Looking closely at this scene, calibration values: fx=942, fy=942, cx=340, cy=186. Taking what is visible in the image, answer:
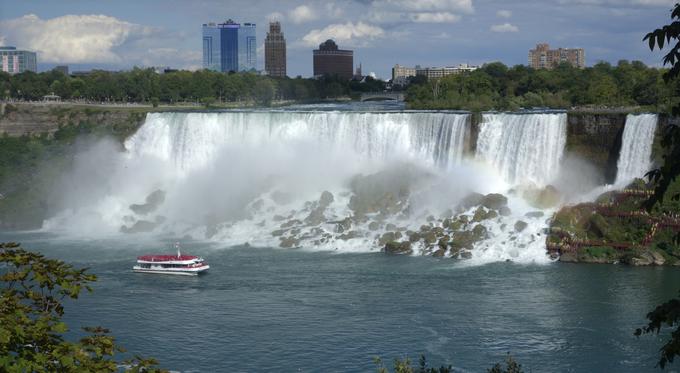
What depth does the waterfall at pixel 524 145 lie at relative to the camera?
123ft

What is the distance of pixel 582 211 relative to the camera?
32500mm

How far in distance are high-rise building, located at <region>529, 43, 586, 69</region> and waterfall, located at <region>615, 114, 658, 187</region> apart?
81367 mm

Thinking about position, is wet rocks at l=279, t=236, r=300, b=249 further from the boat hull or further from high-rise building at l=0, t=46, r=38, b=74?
high-rise building at l=0, t=46, r=38, b=74

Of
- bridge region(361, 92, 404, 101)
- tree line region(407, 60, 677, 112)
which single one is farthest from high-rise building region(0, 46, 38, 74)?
tree line region(407, 60, 677, 112)

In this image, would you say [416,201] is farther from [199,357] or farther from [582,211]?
[199,357]

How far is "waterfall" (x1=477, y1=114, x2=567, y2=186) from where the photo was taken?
37.3 meters

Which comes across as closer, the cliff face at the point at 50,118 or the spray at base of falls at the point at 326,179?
A: the spray at base of falls at the point at 326,179

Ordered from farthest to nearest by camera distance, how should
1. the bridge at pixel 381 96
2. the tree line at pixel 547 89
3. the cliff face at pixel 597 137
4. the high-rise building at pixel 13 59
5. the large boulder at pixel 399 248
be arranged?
the high-rise building at pixel 13 59, the bridge at pixel 381 96, the tree line at pixel 547 89, the cliff face at pixel 597 137, the large boulder at pixel 399 248

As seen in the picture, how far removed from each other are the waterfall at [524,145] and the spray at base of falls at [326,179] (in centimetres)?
4

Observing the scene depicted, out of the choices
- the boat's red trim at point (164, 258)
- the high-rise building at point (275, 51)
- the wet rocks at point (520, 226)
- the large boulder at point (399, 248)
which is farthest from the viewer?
the high-rise building at point (275, 51)

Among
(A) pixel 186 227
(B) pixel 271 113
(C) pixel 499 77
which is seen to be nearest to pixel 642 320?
(A) pixel 186 227

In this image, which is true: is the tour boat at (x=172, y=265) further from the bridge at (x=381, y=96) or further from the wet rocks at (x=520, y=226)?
the bridge at (x=381, y=96)

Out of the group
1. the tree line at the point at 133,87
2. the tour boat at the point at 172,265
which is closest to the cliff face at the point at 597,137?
the tour boat at the point at 172,265

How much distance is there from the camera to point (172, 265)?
29.5 meters
